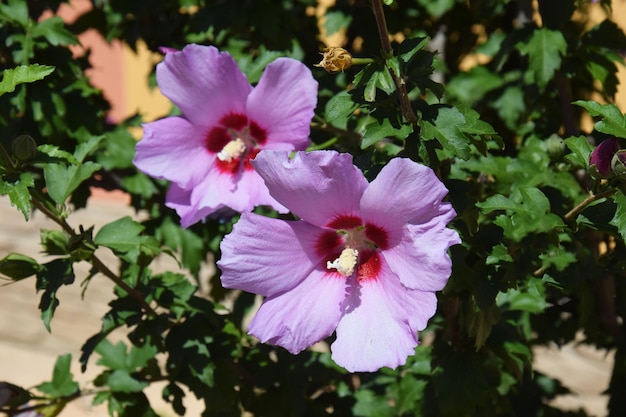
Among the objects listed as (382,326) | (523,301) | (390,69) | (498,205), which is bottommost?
(523,301)

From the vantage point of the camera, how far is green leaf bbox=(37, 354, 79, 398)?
6.12 ft

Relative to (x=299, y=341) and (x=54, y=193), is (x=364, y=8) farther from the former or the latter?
(x=299, y=341)

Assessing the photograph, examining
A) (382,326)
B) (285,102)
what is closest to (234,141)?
(285,102)

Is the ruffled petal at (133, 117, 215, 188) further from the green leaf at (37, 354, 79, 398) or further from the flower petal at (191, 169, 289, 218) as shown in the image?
the green leaf at (37, 354, 79, 398)

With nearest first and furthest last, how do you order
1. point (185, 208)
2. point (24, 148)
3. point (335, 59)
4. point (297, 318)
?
point (335, 59), point (297, 318), point (24, 148), point (185, 208)

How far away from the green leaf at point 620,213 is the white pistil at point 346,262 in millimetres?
372

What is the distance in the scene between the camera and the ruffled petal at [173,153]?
1510 mm

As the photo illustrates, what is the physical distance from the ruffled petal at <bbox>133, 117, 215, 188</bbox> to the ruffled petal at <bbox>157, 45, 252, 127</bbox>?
3 centimetres

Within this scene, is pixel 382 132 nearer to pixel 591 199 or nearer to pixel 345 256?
pixel 345 256

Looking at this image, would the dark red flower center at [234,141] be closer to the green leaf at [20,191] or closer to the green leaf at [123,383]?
the green leaf at [20,191]

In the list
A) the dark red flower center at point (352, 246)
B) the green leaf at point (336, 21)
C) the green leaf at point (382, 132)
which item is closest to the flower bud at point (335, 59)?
the green leaf at point (382, 132)

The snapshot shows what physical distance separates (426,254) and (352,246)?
185 millimetres

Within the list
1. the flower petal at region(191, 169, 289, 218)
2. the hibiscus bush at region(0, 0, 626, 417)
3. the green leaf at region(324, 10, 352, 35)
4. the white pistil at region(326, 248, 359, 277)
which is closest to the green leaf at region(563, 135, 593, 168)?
the hibiscus bush at region(0, 0, 626, 417)

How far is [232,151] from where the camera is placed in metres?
1.51
